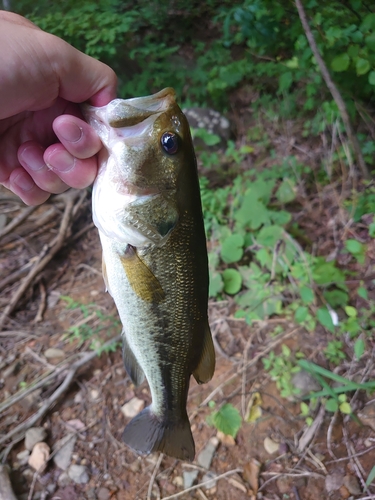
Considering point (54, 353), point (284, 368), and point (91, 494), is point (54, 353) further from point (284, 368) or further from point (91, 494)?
point (284, 368)

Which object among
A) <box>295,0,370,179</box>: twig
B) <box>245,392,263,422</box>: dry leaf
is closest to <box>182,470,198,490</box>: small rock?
<box>245,392,263,422</box>: dry leaf

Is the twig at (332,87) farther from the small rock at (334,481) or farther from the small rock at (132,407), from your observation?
the small rock at (132,407)

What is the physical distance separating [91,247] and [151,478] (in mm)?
2247

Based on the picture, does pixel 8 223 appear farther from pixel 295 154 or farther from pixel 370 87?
pixel 370 87

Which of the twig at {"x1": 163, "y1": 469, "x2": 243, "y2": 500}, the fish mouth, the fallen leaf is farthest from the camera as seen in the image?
the fallen leaf

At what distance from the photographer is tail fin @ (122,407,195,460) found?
1.48 m

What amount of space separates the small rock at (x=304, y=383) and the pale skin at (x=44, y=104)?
72.4 inches

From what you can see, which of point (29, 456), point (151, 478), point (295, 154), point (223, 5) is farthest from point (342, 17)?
point (29, 456)

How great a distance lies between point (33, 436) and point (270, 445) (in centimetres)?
157

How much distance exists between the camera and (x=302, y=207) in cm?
324

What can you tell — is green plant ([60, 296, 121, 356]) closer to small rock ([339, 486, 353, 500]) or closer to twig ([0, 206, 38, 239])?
twig ([0, 206, 38, 239])

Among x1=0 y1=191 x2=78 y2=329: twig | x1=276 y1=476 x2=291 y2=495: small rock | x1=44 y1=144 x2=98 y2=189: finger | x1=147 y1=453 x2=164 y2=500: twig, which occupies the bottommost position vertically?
x1=276 y1=476 x2=291 y2=495: small rock

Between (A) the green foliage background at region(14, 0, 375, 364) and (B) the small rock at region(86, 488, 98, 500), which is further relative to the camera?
(A) the green foliage background at region(14, 0, 375, 364)

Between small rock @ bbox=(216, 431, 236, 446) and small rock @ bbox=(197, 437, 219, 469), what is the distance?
0.09 ft
